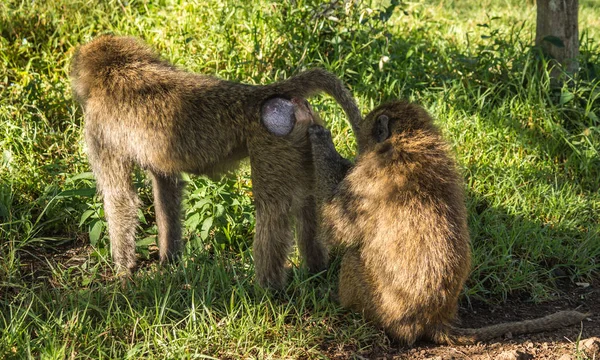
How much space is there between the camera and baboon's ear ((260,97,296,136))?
12.0ft

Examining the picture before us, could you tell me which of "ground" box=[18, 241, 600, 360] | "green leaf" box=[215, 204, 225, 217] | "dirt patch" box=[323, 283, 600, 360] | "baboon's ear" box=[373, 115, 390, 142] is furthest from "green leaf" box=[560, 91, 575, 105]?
"green leaf" box=[215, 204, 225, 217]

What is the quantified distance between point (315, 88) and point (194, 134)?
65 centimetres

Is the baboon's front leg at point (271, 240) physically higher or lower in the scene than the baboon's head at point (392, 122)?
lower

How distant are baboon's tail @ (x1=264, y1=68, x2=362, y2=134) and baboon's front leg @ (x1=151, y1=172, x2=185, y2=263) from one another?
0.87 meters

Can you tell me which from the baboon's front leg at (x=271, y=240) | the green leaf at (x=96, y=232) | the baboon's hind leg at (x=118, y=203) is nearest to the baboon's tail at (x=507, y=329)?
the baboon's front leg at (x=271, y=240)

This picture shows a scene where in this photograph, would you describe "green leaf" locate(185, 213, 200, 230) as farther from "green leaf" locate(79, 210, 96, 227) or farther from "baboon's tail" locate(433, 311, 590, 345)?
"baboon's tail" locate(433, 311, 590, 345)

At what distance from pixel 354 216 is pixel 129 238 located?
1291 millimetres

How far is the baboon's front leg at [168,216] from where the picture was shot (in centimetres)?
426

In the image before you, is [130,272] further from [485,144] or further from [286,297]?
[485,144]

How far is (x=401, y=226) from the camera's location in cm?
335

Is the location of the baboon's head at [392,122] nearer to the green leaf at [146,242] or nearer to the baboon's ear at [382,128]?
the baboon's ear at [382,128]

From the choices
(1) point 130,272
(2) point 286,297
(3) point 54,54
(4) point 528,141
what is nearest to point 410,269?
(2) point 286,297

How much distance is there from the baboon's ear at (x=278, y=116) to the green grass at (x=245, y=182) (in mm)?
520

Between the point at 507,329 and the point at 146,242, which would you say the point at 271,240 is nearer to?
the point at 146,242
